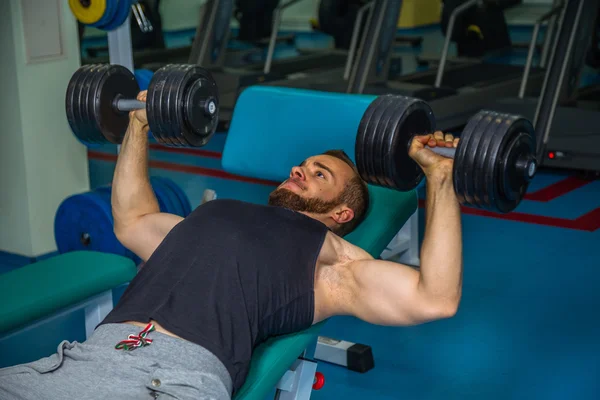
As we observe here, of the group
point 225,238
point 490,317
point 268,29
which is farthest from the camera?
point 268,29

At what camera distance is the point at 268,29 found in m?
7.46

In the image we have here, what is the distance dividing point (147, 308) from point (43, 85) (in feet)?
6.44

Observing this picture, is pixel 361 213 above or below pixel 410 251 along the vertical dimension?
above

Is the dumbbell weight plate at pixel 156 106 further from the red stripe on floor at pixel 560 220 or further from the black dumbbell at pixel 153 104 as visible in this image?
the red stripe on floor at pixel 560 220

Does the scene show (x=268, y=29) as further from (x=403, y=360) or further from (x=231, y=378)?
(x=231, y=378)

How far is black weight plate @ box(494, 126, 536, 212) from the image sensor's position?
62.1 inches

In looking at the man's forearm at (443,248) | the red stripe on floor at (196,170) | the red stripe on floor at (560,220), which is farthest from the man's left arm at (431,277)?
the red stripe on floor at (196,170)

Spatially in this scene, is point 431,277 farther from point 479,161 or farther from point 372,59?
point 372,59

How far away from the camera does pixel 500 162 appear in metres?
1.56

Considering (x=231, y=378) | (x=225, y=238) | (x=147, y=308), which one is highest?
(x=225, y=238)

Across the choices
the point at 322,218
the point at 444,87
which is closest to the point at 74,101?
the point at 322,218

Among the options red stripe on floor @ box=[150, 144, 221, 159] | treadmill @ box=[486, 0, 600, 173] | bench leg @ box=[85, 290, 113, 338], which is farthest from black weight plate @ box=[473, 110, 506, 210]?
red stripe on floor @ box=[150, 144, 221, 159]

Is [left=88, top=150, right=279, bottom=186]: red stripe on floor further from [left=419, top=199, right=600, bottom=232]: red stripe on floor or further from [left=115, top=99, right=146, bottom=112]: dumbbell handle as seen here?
[left=115, top=99, right=146, bottom=112]: dumbbell handle

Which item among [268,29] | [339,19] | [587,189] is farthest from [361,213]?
[268,29]
